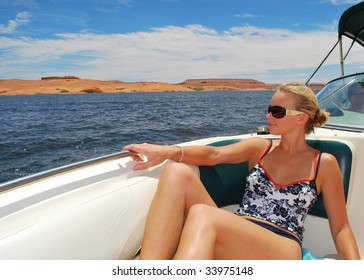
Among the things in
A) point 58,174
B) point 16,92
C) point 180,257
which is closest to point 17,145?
point 58,174

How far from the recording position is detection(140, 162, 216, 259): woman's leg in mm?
1573

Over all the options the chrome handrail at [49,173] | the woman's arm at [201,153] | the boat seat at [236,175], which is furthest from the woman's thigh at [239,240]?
the chrome handrail at [49,173]

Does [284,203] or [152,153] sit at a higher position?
[152,153]

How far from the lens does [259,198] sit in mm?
1879

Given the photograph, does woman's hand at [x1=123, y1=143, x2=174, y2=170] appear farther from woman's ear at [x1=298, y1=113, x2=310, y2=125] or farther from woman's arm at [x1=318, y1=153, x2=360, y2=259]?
woman's arm at [x1=318, y1=153, x2=360, y2=259]

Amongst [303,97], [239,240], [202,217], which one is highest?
[303,97]

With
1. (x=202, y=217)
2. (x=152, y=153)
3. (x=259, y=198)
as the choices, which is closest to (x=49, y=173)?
(x=152, y=153)

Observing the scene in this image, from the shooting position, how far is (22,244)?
1311 mm

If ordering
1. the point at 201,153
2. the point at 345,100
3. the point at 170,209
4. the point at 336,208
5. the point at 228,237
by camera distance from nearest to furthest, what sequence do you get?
the point at 228,237 < the point at 170,209 < the point at 336,208 < the point at 201,153 < the point at 345,100

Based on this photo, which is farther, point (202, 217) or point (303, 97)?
point (303, 97)

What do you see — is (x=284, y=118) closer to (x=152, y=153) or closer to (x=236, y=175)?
(x=236, y=175)

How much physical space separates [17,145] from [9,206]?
31.5ft

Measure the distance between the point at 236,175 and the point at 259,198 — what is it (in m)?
0.36
